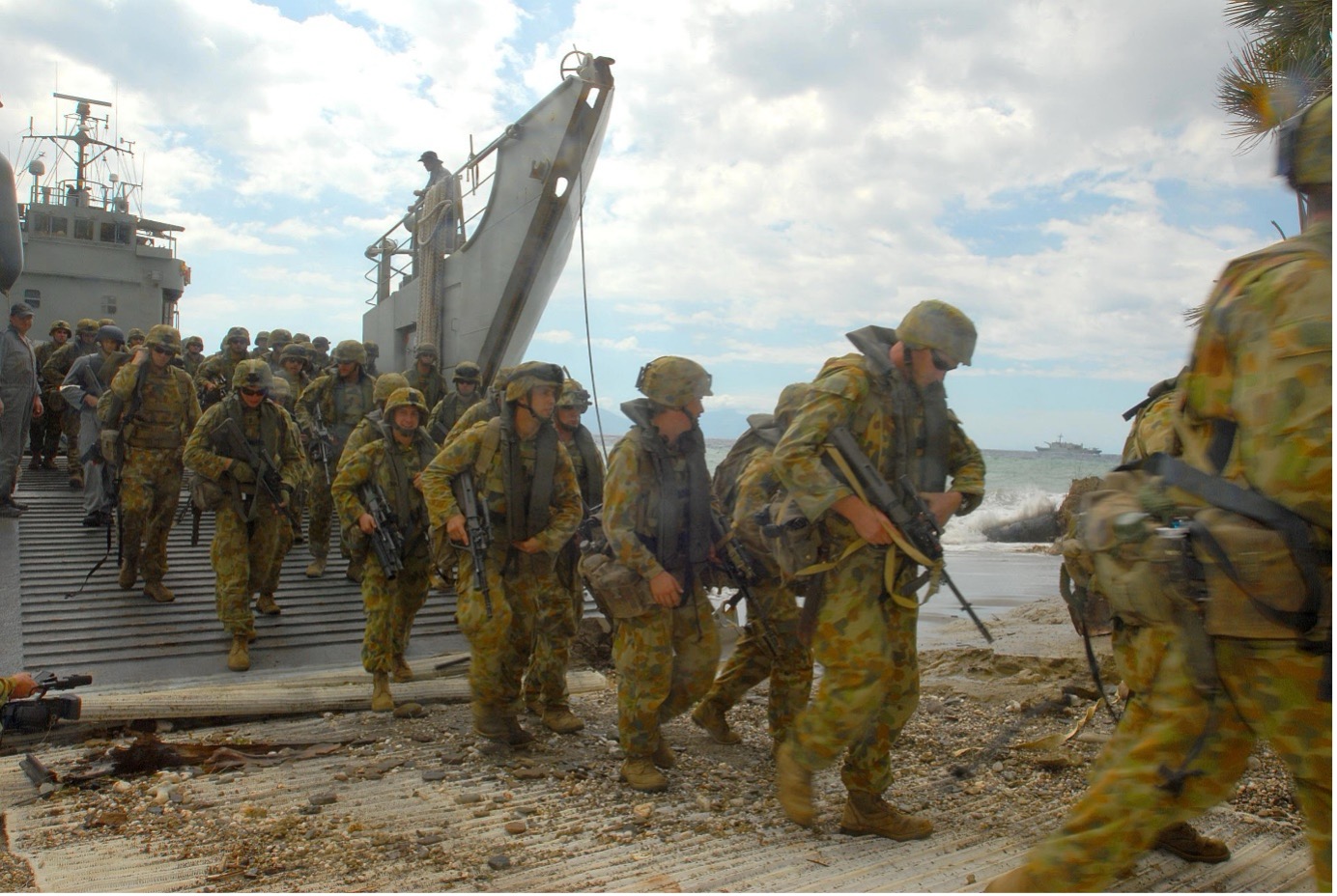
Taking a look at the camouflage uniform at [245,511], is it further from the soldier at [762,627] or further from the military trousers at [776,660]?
the military trousers at [776,660]

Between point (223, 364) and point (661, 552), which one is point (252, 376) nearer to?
point (661, 552)

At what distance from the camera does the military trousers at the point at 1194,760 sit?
197 centimetres

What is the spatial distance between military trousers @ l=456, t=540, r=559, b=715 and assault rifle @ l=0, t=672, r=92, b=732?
1.58m

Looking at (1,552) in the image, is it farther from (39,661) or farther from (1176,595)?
(1176,595)

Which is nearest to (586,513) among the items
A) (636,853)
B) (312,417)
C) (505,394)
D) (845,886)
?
(505,394)

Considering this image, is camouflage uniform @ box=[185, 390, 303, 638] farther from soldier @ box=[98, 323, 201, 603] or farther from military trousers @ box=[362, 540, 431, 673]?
military trousers @ box=[362, 540, 431, 673]

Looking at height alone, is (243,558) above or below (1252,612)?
below

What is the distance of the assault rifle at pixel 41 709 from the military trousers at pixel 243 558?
216 cm

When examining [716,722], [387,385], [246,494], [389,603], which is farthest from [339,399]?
[716,722]

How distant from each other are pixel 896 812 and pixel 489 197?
9913 mm

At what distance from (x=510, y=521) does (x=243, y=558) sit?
2.46m

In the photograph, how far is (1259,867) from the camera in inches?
128

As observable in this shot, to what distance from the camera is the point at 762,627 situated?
474 centimetres

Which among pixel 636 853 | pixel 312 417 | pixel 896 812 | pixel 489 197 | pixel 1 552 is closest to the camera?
pixel 636 853
